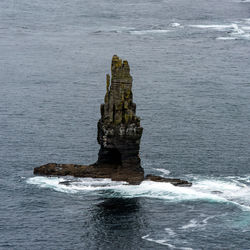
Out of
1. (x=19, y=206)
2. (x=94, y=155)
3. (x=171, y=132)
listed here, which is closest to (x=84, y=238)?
(x=19, y=206)

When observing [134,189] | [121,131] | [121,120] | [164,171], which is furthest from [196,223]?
[121,120]

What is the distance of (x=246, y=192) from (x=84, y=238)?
3716 centimetres

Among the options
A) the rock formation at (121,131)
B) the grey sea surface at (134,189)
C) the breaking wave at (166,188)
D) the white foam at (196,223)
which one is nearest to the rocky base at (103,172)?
the rock formation at (121,131)

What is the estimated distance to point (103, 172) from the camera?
14538 centimetres

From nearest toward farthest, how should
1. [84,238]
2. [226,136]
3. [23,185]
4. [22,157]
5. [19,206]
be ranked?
[84,238]
[19,206]
[23,185]
[22,157]
[226,136]

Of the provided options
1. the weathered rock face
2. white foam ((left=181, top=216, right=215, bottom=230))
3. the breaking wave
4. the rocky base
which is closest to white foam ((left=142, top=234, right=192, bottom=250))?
white foam ((left=181, top=216, right=215, bottom=230))

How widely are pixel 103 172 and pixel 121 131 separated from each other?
379 inches

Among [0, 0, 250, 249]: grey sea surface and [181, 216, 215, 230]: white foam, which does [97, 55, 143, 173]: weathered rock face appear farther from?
[181, 216, 215, 230]: white foam

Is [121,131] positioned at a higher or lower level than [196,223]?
higher

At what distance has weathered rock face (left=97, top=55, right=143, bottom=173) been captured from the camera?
143 meters

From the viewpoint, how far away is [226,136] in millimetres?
171375

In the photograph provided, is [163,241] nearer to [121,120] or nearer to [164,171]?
[164,171]

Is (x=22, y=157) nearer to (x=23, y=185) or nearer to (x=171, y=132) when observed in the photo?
(x=23, y=185)

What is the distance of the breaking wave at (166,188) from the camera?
446 ft
